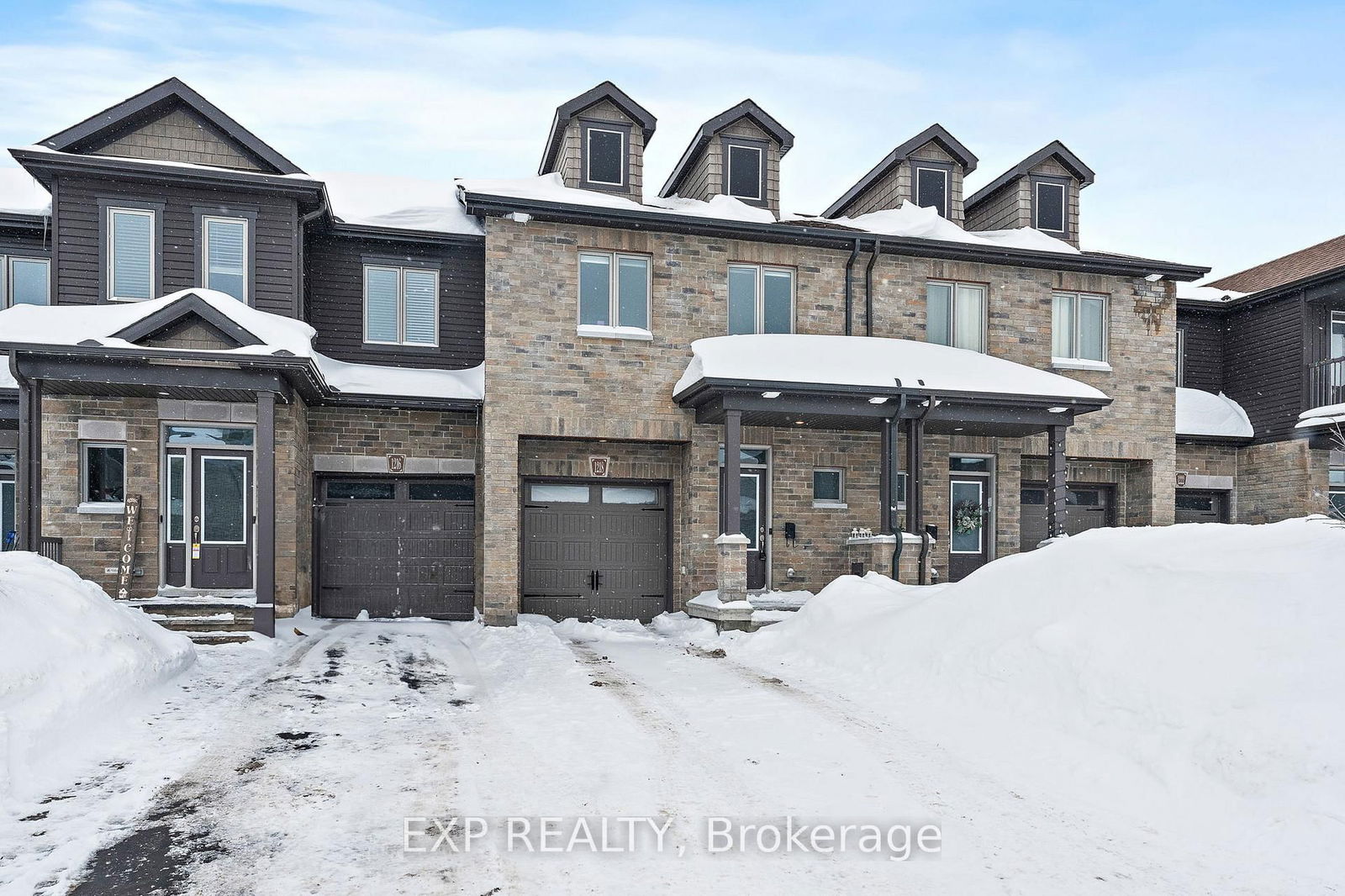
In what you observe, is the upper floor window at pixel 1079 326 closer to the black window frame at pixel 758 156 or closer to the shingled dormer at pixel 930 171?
the shingled dormer at pixel 930 171

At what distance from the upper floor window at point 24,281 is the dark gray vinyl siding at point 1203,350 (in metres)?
21.0

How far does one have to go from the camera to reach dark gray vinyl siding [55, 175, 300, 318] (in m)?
12.9

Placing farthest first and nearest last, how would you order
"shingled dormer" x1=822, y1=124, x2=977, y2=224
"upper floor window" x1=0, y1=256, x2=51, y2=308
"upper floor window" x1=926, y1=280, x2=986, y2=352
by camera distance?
"shingled dormer" x1=822, y1=124, x2=977, y2=224 < "upper floor window" x1=926, y1=280, x2=986, y2=352 < "upper floor window" x1=0, y1=256, x2=51, y2=308

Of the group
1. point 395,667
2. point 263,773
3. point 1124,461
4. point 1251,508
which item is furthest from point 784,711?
point 1251,508

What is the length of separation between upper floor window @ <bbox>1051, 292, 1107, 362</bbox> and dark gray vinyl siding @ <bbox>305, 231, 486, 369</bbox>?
10139 mm

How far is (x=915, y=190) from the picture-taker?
16.7 m

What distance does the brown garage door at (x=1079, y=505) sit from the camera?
54.0 ft

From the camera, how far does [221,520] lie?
13328mm

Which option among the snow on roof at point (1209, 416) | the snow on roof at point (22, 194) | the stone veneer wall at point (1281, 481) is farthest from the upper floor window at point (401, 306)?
the stone veneer wall at point (1281, 481)

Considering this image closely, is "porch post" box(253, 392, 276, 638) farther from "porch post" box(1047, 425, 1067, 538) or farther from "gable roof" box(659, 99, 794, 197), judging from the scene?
"porch post" box(1047, 425, 1067, 538)

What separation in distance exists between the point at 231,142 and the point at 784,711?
39.7 feet

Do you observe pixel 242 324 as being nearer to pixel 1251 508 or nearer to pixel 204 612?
pixel 204 612

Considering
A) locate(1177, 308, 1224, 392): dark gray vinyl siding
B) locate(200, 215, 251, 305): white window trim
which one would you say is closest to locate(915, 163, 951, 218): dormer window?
locate(1177, 308, 1224, 392): dark gray vinyl siding

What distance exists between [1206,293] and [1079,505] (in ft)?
20.4
